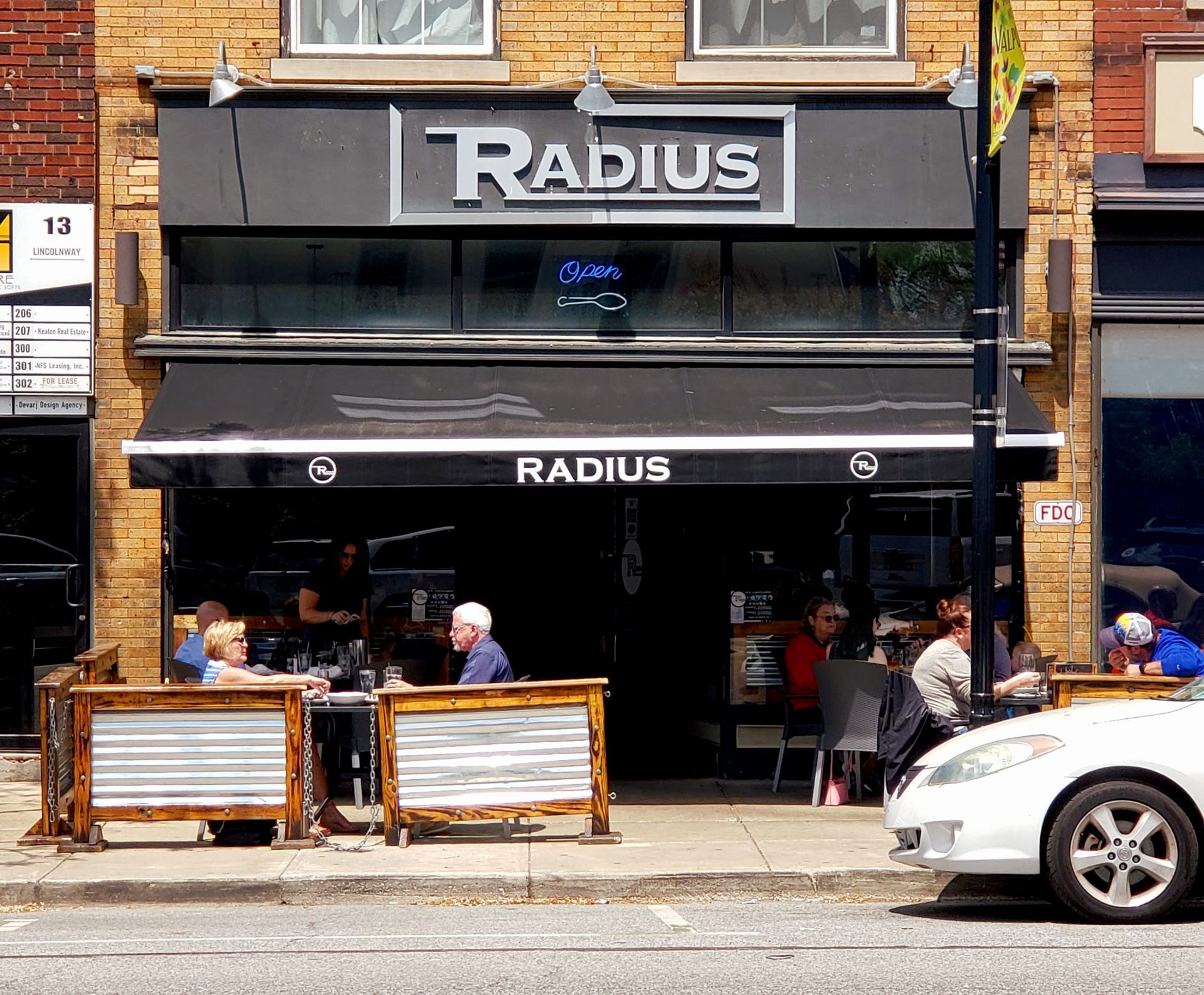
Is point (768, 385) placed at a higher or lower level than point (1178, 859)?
higher

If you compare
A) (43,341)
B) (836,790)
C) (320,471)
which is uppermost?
(43,341)

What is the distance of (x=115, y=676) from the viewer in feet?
35.4

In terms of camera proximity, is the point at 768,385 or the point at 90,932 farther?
the point at 768,385

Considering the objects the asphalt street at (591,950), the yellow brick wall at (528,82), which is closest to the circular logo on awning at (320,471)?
the yellow brick wall at (528,82)

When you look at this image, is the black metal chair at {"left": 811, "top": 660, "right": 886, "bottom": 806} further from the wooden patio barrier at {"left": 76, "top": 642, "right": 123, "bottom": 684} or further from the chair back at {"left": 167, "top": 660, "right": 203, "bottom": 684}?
the wooden patio barrier at {"left": 76, "top": 642, "right": 123, "bottom": 684}

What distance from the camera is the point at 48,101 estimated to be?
11.9 metres

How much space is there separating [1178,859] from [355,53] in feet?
27.0

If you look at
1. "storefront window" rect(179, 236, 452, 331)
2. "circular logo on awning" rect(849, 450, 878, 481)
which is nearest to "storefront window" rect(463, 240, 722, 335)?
"storefront window" rect(179, 236, 452, 331)

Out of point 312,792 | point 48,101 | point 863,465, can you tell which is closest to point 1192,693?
point 863,465

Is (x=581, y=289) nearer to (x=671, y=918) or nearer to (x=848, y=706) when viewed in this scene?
(x=848, y=706)

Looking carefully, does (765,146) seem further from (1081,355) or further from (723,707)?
(723,707)

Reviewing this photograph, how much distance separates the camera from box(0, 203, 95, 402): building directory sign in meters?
11.7

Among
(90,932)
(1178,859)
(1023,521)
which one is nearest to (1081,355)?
(1023,521)

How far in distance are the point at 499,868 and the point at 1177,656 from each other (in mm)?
4477
